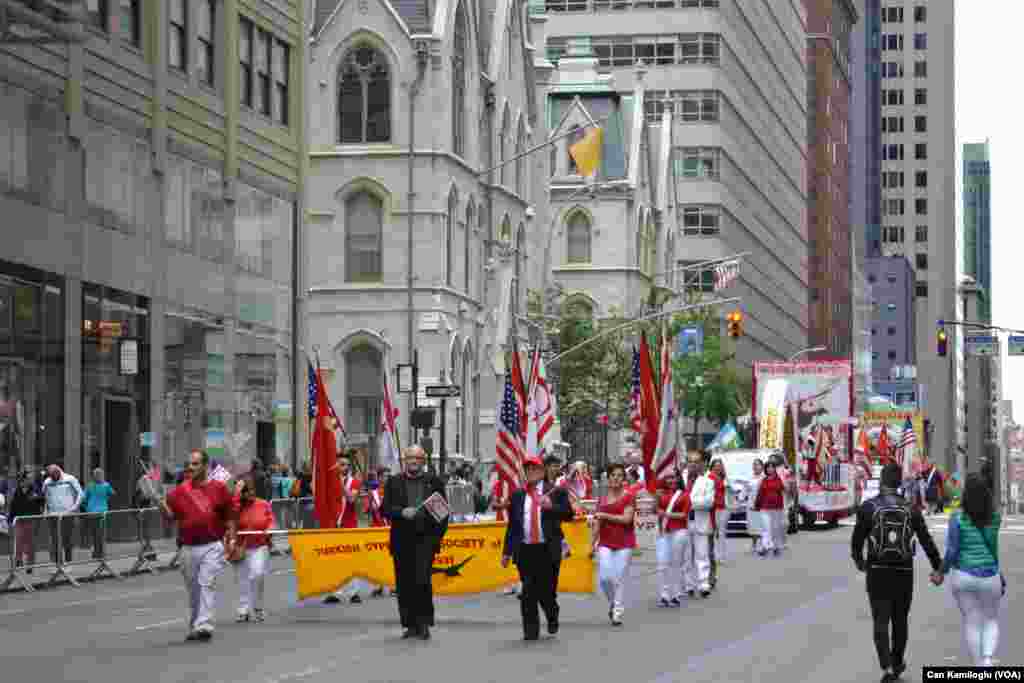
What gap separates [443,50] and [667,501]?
3868 cm

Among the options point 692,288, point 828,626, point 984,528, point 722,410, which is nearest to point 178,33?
point 828,626

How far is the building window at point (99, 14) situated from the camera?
4188 centimetres

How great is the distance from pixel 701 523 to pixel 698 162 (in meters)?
86.6

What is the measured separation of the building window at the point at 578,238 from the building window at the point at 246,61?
45.7m

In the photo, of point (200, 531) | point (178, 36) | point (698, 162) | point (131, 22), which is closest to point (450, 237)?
point (178, 36)

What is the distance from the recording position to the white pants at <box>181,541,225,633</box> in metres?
20.7

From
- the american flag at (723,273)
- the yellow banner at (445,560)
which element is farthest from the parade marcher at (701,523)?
the american flag at (723,273)

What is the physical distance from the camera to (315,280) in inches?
2574

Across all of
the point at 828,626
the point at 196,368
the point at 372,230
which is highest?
the point at 372,230

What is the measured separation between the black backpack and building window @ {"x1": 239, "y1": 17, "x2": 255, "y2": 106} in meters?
35.8

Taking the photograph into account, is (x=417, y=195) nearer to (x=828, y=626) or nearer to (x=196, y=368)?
(x=196, y=368)

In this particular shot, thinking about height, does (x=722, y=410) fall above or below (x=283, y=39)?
below

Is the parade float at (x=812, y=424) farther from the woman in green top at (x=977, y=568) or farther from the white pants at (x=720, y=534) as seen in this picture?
the woman in green top at (x=977, y=568)

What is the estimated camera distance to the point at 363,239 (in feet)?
215
